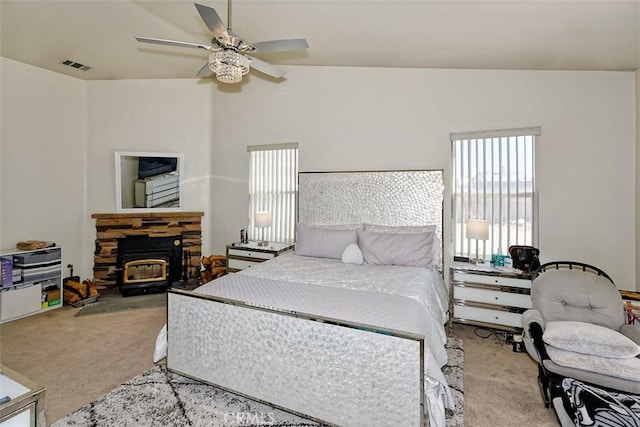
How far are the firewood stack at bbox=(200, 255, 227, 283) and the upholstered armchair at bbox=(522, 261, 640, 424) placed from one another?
393 centimetres

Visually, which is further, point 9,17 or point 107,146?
point 107,146

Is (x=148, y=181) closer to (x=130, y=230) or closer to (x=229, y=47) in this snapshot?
(x=130, y=230)

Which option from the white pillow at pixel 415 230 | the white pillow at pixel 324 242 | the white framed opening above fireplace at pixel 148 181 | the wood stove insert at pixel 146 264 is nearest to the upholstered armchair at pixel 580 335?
the white pillow at pixel 415 230

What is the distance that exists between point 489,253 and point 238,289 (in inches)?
114

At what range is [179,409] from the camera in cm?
213

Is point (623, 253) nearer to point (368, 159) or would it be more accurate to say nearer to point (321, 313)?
point (368, 159)

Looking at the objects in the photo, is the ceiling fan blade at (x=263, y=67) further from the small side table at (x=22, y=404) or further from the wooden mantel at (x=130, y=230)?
the wooden mantel at (x=130, y=230)

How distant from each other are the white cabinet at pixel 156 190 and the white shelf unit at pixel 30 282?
1251 millimetres

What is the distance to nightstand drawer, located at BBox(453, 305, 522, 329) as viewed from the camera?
3027mm

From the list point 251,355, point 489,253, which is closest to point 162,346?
point 251,355

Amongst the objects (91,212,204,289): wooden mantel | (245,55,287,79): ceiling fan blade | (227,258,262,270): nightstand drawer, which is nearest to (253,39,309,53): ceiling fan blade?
(245,55,287,79): ceiling fan blade

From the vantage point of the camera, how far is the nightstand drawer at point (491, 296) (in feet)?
9.86

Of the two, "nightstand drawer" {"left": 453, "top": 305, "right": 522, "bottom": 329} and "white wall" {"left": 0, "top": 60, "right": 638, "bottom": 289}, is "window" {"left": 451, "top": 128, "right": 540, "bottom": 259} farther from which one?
"nightstand drawer" {"left": 453, "top": 305, "right": 522, "bottom": 329}

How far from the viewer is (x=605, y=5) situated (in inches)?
82.2
